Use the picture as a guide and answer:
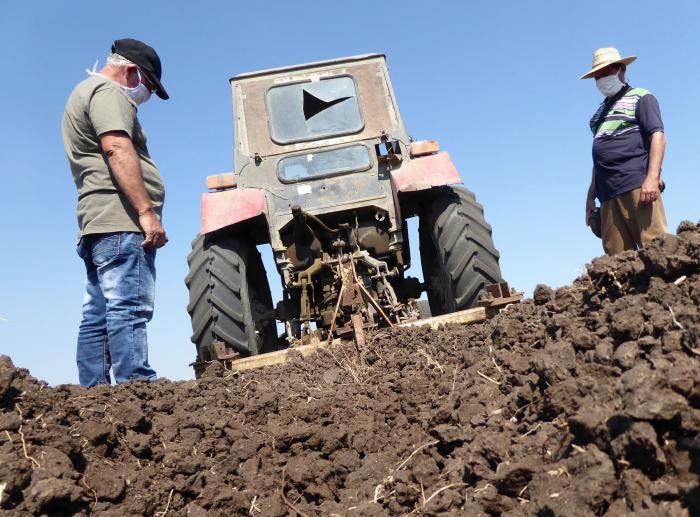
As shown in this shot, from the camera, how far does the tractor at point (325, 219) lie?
468 centimetres

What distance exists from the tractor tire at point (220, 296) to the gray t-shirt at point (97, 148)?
1.19m

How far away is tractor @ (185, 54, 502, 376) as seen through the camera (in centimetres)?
468

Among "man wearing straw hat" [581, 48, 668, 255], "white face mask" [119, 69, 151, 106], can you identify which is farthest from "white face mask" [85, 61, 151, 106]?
"man wearing straw hat" [581, 48, 668, 255]

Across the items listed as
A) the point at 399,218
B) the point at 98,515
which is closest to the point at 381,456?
the point at 98,515

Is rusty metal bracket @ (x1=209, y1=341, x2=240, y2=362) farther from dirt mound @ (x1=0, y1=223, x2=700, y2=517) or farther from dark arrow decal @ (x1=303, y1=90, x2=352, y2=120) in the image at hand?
dark arrow decal @ (x1=303, y1=90, x2=352, y2=120)

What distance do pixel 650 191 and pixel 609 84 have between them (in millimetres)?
894

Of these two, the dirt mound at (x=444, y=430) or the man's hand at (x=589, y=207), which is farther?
the man's hand at (x=589, y=207)

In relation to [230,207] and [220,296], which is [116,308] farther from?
[230,207]

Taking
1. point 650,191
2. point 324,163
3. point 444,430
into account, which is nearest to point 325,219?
point 324,163

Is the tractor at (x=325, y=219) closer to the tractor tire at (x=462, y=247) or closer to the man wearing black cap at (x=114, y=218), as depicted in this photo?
the tractor tire at (x=462, y=247)

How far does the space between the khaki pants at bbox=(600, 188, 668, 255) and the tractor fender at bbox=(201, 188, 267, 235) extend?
233 centimetres

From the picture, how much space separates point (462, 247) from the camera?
185 inches

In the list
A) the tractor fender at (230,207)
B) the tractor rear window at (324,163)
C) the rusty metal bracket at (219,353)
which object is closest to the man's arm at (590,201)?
the tractor rear window at (324,163)

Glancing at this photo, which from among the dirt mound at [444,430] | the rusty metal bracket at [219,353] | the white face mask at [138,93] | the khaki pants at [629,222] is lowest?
the dirt mound at [444,430]
